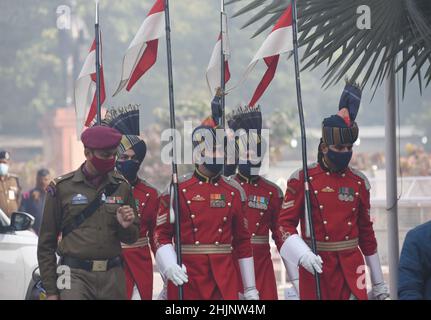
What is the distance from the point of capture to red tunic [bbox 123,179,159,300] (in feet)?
28.0

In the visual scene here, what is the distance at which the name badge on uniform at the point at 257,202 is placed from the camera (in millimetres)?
8828

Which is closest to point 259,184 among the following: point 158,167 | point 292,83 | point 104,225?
point 104,225

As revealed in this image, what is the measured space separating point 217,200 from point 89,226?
41.7 inches

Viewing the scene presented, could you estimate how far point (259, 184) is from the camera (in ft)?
29.3

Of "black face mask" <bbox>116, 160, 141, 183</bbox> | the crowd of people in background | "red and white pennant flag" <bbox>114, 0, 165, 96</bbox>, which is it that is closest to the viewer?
"red and white pennant flag" <bbox>114, 0, 165, 96</bbox>

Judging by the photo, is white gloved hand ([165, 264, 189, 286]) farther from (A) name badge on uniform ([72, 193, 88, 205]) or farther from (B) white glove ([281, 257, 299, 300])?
(B) white glove ([281, 257, 299, 300])

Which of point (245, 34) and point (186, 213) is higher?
point (245, 34)

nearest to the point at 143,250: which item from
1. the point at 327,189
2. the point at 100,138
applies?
the point at 327,189

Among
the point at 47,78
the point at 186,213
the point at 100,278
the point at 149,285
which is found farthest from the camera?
the point at 47,78

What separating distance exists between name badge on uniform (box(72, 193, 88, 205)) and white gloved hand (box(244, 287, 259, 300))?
1330mm

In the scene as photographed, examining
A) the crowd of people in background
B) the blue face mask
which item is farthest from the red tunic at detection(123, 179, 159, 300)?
the blue face mask

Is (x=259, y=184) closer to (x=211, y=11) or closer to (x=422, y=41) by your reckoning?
(x=422, y=41)

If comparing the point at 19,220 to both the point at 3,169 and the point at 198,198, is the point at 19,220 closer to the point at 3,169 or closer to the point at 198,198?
the point at 198,198
